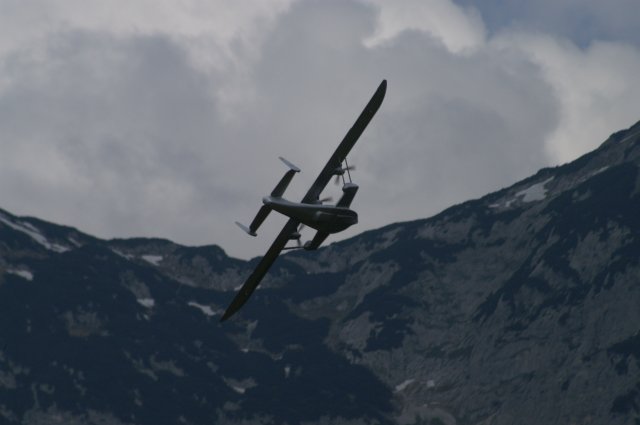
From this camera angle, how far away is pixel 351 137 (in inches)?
3770

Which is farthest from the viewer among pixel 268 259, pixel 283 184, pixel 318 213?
pixel 268 259

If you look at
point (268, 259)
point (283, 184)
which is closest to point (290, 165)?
point (283, 184)

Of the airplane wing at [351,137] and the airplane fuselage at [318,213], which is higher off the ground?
the airplane wing at [351,137]

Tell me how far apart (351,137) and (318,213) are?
300 inches

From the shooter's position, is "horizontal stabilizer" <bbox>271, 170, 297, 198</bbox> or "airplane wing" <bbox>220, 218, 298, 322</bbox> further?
"airplane wing" <bbox>220, 218, 298, 322</bbox>

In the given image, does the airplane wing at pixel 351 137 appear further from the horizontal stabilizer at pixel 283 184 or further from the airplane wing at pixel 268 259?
the airplane wing at pixel 268 259

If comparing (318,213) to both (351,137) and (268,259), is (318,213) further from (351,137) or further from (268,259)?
(268,259)

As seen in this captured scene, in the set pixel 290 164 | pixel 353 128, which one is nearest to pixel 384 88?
pixel 353 128

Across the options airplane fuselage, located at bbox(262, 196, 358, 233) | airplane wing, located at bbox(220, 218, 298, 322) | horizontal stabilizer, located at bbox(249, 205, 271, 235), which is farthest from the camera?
airplane wing, located at bbox(220, 218, 298, 322)

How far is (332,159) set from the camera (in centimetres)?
9575

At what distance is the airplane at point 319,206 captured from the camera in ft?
300

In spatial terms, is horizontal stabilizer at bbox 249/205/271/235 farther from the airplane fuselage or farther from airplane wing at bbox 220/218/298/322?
airplane wing at bbox 220/218/298/322

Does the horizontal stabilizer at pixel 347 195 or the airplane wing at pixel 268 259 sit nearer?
the horizontal stabilizer at pixel 347 195

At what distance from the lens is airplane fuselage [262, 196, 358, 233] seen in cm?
9138
